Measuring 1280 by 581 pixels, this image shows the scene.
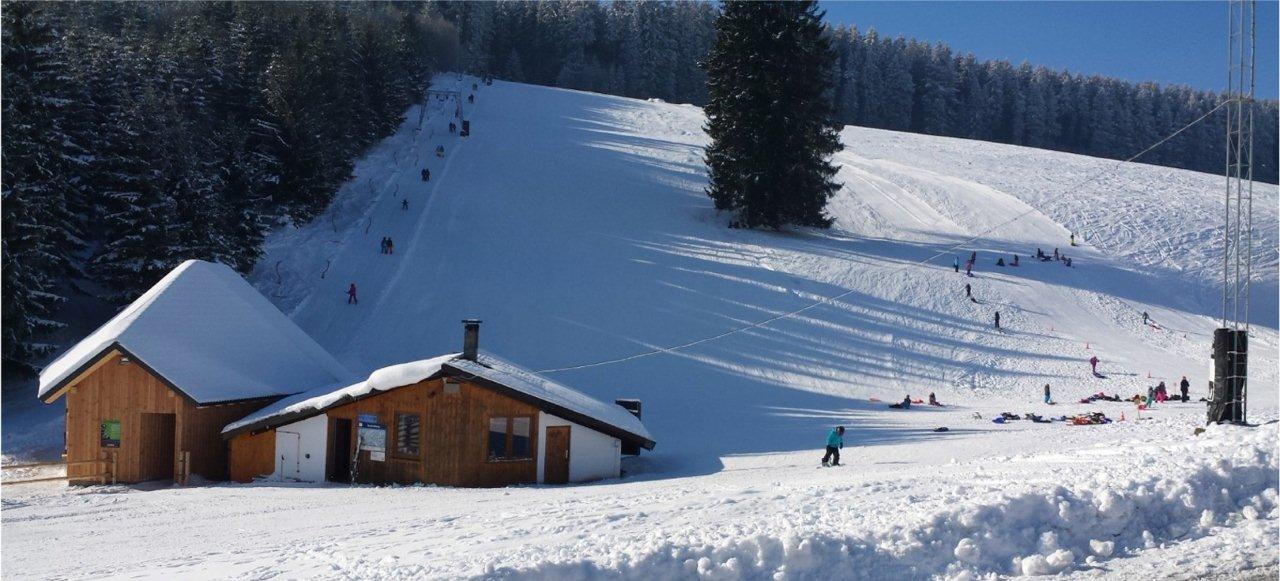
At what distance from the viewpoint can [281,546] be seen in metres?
11.7

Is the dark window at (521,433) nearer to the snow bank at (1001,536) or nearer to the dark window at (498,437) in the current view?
the dark window at (498,437)

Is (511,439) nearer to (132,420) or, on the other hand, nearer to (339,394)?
(339,394)

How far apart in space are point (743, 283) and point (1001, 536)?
1199 inches

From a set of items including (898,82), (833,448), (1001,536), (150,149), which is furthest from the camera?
(898,82)

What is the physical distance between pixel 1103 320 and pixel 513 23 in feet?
356

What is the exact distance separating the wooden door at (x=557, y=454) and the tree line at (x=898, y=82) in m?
104

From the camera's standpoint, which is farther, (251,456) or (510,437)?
(251,456)

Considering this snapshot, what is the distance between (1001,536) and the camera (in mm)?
9797

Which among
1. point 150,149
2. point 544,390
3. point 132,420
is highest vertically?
point 150,149

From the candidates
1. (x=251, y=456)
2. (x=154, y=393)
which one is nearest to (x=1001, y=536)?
(x=251, y=456)

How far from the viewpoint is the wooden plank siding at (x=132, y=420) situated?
70.6 ft

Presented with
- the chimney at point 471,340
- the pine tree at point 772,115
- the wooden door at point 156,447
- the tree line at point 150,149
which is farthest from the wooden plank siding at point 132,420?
the pine tree at point 772,115

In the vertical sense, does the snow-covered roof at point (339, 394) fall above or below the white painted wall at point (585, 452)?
above

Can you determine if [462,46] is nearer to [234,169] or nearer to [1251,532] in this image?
[234,169]
